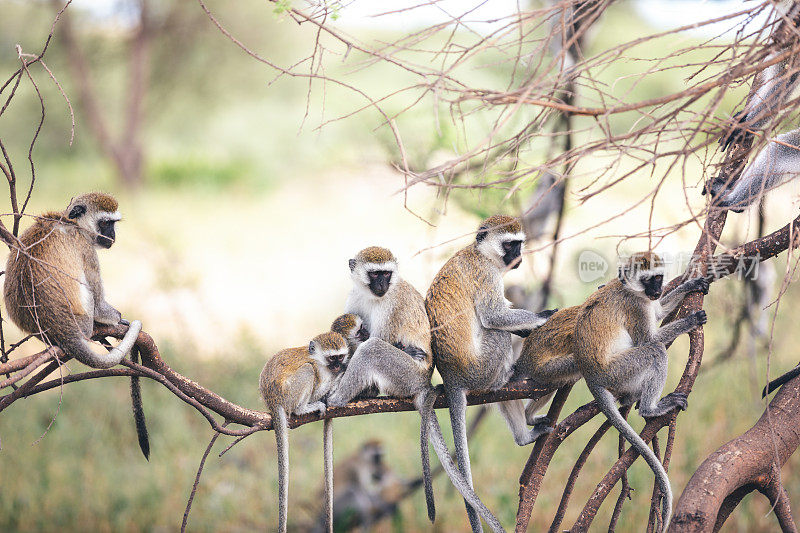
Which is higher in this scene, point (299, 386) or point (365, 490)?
point (299, 386)

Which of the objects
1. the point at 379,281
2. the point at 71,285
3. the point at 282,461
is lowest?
the point at 282,461

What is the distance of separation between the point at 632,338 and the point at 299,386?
142cm

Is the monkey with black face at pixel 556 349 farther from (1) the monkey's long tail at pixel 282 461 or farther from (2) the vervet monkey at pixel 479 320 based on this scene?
(1) the monkey's long tail at pixel 282 461

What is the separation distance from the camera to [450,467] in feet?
9.59

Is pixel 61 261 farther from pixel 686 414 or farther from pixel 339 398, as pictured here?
pixel 686 414

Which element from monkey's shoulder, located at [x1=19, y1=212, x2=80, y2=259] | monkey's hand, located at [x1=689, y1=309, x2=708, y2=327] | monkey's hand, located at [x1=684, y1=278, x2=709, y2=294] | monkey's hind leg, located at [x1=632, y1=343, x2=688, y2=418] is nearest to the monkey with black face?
monkey's hand, located at [x1=684, y1=278, x2=709, y2=294]

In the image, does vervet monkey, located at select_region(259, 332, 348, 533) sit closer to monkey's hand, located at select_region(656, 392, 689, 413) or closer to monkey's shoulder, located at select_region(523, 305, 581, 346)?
monkey's shoulder, located at select_region(523, 305, 581, 346)

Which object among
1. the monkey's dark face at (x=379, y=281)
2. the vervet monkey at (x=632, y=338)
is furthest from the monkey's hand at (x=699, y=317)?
the monkey's dark face at (x=379, y=281)

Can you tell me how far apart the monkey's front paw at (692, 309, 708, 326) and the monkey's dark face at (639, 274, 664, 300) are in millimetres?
171

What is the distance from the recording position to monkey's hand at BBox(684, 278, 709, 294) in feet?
9.64

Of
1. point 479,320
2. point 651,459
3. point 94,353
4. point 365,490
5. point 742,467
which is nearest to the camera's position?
point 742,467

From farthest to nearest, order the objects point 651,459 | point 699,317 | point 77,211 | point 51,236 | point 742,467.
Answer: point 77,211
point 51,236
point 699,317
point 651,459
point 742,467

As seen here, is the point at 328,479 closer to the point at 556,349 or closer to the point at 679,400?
the point at 556,349

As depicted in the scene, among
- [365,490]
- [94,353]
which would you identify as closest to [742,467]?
[94,353]
